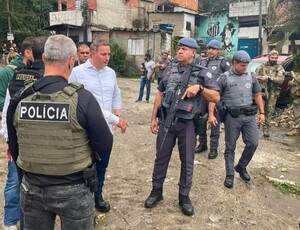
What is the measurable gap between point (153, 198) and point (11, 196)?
5.01 ft

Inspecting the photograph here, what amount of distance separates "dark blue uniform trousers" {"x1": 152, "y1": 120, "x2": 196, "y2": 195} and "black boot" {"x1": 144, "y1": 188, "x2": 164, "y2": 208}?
64 millimetres

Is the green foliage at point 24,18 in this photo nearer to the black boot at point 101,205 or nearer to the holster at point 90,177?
the black boot at point 101,205

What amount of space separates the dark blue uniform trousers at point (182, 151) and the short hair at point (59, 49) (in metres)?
1.78

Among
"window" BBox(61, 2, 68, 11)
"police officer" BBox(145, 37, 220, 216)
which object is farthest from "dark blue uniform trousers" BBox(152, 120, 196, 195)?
"window" BBox(61, 2, 68, 11)

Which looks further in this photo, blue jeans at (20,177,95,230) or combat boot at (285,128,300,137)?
combat boot at (285,128,300,137)

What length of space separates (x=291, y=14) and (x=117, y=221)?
8.58 m

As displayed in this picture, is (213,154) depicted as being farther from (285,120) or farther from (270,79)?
(285,120)

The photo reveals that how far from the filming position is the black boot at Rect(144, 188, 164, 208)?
365cm

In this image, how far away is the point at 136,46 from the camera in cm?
2130

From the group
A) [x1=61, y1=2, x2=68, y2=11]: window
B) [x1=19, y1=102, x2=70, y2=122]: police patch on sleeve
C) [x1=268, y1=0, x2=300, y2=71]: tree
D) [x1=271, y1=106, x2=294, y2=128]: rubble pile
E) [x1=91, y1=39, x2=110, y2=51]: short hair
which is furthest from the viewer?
[x1=61, y1=2, x2=68, y2=11]: window

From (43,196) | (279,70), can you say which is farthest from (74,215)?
(279,70)

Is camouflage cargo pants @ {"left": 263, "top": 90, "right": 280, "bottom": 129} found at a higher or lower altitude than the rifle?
lower

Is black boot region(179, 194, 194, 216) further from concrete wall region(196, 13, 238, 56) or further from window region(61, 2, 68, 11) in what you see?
window region(61, 2, 68, 11)

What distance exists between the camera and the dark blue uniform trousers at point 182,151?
347cm
